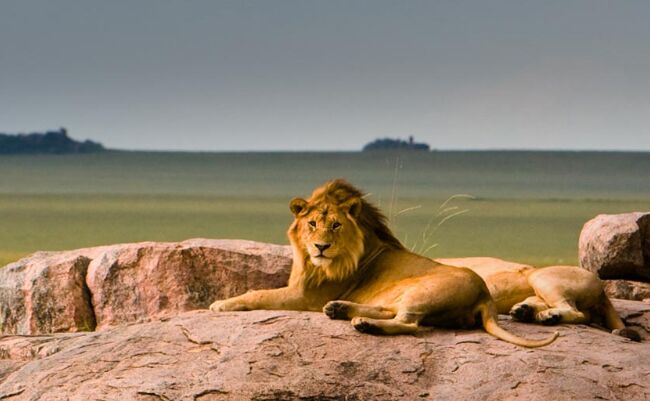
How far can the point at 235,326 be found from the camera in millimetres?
8211

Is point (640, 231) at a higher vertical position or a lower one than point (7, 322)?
higher

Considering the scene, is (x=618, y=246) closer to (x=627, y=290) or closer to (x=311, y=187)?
(x=627, y=290)

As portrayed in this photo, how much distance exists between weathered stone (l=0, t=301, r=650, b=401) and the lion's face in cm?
37

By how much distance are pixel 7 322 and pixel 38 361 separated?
4063 mm

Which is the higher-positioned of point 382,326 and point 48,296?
point 382,326

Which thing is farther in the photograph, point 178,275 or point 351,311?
point 178,275

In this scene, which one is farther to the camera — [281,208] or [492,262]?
[281,208]

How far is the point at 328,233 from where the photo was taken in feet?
27.5

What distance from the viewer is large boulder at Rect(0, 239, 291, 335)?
1155cm

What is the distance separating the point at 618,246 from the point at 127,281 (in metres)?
4.39

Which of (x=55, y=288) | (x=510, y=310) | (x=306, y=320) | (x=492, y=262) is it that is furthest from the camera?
(x=55, y=288)

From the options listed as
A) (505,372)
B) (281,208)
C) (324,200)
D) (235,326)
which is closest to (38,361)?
(235,326)

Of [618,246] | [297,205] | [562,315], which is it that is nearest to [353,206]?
[297,205]

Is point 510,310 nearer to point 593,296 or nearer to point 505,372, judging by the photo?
point 593,296
